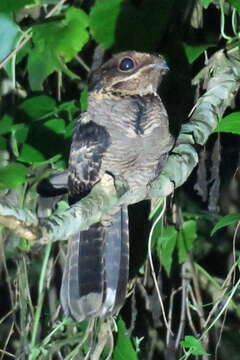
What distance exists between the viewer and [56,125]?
2.74m

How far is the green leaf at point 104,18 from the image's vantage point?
266 cm

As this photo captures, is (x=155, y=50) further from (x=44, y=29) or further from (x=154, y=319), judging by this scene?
(x=154, y=319)

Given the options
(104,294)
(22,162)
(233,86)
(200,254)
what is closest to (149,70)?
(233,86)

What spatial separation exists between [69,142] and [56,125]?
2.7 inches

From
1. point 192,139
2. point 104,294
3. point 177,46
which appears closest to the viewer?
point 192,139

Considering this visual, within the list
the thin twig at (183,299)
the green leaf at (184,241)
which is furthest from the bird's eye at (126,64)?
the thin twig at (183,299)

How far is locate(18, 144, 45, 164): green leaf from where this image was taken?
8.56 ft

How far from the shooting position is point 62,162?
9.27 feet

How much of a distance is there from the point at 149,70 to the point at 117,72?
0.11 m

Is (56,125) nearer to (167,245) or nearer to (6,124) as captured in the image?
(6,124)

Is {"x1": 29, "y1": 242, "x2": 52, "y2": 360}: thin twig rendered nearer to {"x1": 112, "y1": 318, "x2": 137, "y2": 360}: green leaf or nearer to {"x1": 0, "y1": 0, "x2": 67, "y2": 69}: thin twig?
{"x1": 112, "y1": 318, "x2": 137, "y2": 360}: green leaf

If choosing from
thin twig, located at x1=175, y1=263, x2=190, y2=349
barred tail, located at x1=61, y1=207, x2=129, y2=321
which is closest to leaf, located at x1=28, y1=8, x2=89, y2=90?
barred tail, located at x1=61, y1=207, x2=129, y2=321

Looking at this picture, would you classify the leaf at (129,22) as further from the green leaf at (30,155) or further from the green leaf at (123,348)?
the green leaf at (123,348)

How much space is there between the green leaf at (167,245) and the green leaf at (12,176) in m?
0.58
